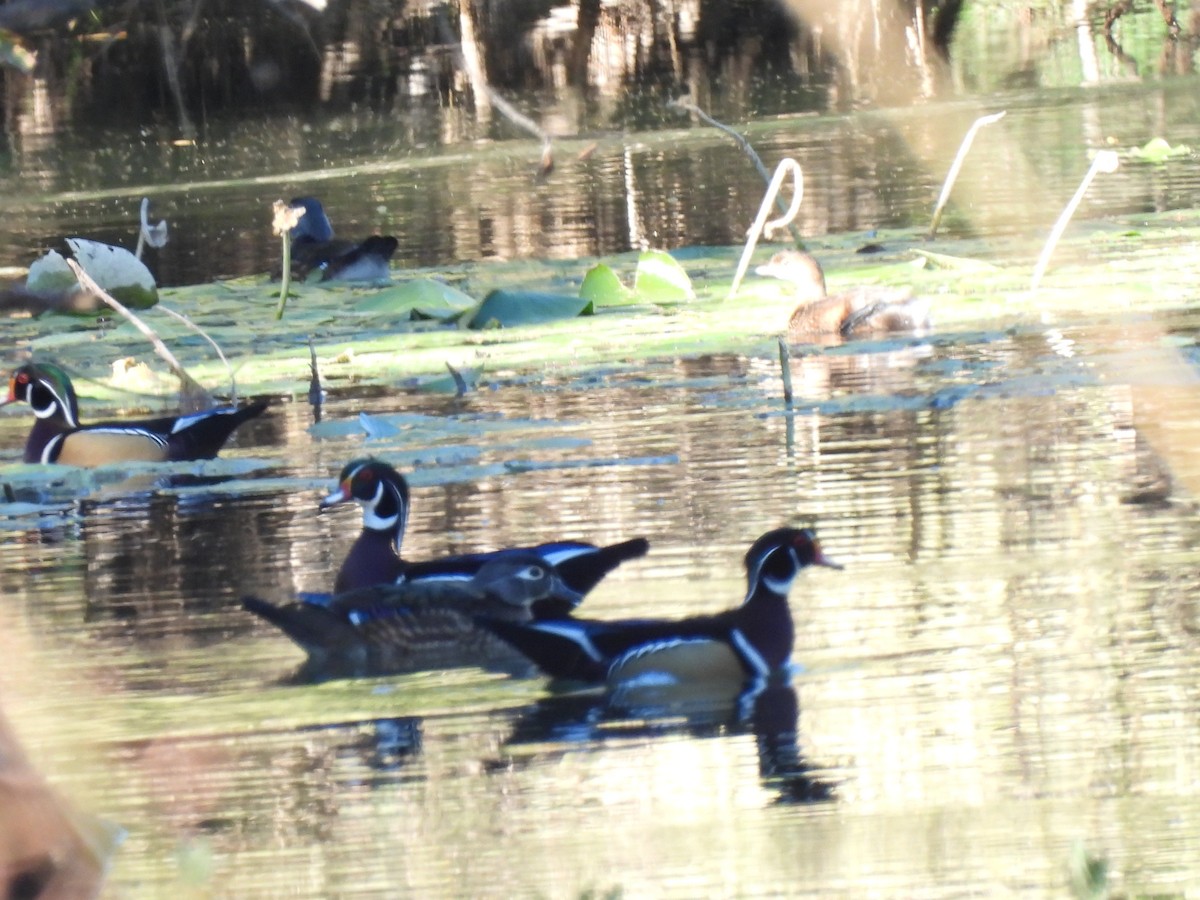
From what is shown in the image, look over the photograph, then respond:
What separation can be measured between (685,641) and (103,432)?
3102mm

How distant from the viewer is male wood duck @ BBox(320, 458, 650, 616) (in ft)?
17.4

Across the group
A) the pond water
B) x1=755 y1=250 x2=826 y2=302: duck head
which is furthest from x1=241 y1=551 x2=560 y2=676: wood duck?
x1=755 y1=250 x2=826 y2=302: duck head

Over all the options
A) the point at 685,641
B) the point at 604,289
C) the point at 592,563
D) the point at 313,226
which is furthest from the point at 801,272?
the point at 685,641

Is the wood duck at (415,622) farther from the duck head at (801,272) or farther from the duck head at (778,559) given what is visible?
the duck head at (801,272)

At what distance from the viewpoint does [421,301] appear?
10.2 meters

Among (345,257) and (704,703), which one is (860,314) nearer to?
(345,257)

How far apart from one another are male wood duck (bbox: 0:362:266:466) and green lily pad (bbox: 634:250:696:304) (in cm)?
285

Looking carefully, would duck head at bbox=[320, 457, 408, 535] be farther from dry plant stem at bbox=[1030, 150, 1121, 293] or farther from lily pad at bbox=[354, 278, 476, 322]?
lily pad at bbox=[354, 278, 476, 322]

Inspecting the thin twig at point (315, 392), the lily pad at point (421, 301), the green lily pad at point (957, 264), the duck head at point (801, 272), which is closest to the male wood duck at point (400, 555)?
the thin twig at point (315, 392)

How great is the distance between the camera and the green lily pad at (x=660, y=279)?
9945mm

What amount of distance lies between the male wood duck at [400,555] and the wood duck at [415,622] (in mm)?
65

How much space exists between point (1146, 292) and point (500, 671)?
16.0 feet

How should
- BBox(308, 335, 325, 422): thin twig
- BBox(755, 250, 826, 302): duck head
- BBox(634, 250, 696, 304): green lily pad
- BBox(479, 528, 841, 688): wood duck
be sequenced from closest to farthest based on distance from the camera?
BBox(479, 528, 841, 688): wood duck, BBox(308, 335, 325, 422): thin twig, BBox(755, 250, 826, 302): duck head, BBox(634, 250, 696, 304): green lily pad

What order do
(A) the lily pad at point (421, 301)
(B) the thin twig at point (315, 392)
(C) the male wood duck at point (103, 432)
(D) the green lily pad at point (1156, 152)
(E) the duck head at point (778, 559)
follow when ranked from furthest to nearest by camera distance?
(D) the green lily pad at point (1156, 152)
(A) the lily pad at point (421, 301)
(B) the thin twig at point (315, 392)
(C) the male wood duck at point (103, 432)
(E) the duck head at point (778, 559)
